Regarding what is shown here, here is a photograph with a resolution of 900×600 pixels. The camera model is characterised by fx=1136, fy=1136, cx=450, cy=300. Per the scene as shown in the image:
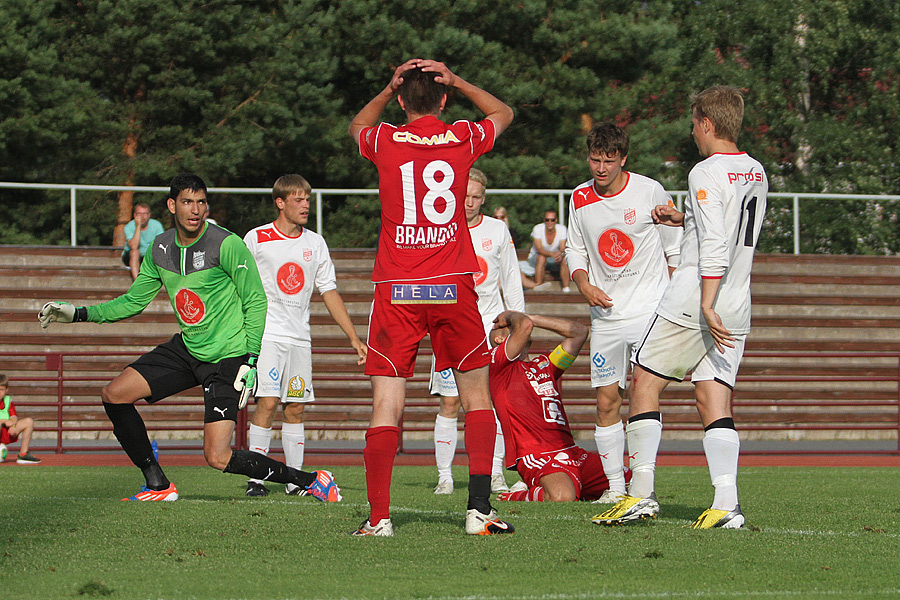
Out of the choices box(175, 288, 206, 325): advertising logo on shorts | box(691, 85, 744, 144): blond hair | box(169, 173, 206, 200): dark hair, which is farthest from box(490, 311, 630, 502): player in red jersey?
box(169, 173, 206, 200): dark hair

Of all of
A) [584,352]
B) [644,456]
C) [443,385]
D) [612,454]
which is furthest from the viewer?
[584,352]

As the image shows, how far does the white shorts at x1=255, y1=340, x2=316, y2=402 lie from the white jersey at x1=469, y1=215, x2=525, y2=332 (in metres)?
1.52

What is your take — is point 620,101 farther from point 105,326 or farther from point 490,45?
point 105,326

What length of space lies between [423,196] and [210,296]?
248 centimetres

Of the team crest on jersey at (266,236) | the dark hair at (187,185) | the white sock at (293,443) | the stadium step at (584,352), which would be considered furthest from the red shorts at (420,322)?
the stadium step at (584,352)

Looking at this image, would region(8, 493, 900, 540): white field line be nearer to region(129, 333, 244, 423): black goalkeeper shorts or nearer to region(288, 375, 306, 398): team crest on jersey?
region(129, 333, 244, 423): black goalkeeper shorts

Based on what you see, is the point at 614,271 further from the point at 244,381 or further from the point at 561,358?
the point at 244,381

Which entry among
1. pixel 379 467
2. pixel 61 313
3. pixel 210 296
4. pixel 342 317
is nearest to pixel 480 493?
pixel 379 467

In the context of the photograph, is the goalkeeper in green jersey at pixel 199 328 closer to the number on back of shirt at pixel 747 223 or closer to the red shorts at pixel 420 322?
the red shorts at pixel 420 322

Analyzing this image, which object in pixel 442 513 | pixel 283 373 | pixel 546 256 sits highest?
pixel 546 256

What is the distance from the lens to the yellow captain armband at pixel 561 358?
820 centimetres

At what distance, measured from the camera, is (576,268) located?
7832mm

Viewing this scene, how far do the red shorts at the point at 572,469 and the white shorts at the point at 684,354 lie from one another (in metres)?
1.84

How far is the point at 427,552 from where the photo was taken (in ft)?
17.1
